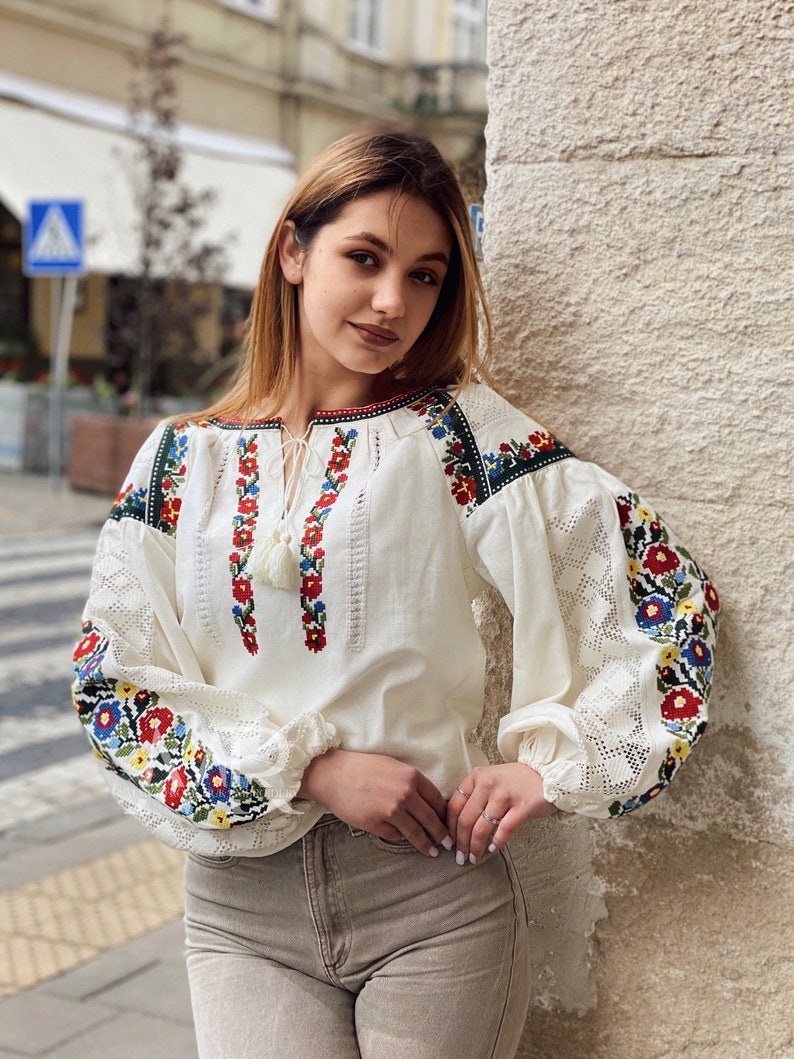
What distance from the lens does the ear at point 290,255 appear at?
5.96 feet

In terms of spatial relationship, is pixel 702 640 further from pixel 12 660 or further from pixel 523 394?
pixel 12 660

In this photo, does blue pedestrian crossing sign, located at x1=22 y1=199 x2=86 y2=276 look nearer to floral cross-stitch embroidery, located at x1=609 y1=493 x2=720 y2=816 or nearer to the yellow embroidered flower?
the yellow embroidered flower

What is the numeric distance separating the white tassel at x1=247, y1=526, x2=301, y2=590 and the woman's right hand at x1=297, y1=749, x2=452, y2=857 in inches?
8.8

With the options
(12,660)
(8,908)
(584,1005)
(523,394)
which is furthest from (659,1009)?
(12,660)

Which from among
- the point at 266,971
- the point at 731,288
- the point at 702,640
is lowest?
the point at 266,971

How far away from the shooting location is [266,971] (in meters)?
1.69

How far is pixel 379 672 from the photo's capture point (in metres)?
1.69

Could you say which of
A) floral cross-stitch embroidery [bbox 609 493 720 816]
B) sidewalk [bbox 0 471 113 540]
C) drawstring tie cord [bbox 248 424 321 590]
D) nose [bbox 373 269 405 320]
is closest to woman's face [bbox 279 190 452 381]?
nose [bbox 373 269 405 320]

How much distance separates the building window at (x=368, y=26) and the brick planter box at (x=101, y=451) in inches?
517

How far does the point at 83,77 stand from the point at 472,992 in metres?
17.5

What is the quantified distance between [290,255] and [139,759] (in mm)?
703

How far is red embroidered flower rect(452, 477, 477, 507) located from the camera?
1.71 m

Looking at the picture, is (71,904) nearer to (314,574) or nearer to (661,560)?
(314,574)

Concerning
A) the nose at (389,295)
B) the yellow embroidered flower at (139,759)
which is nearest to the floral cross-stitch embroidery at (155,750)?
the yellow embroidered flower at (139,759)
